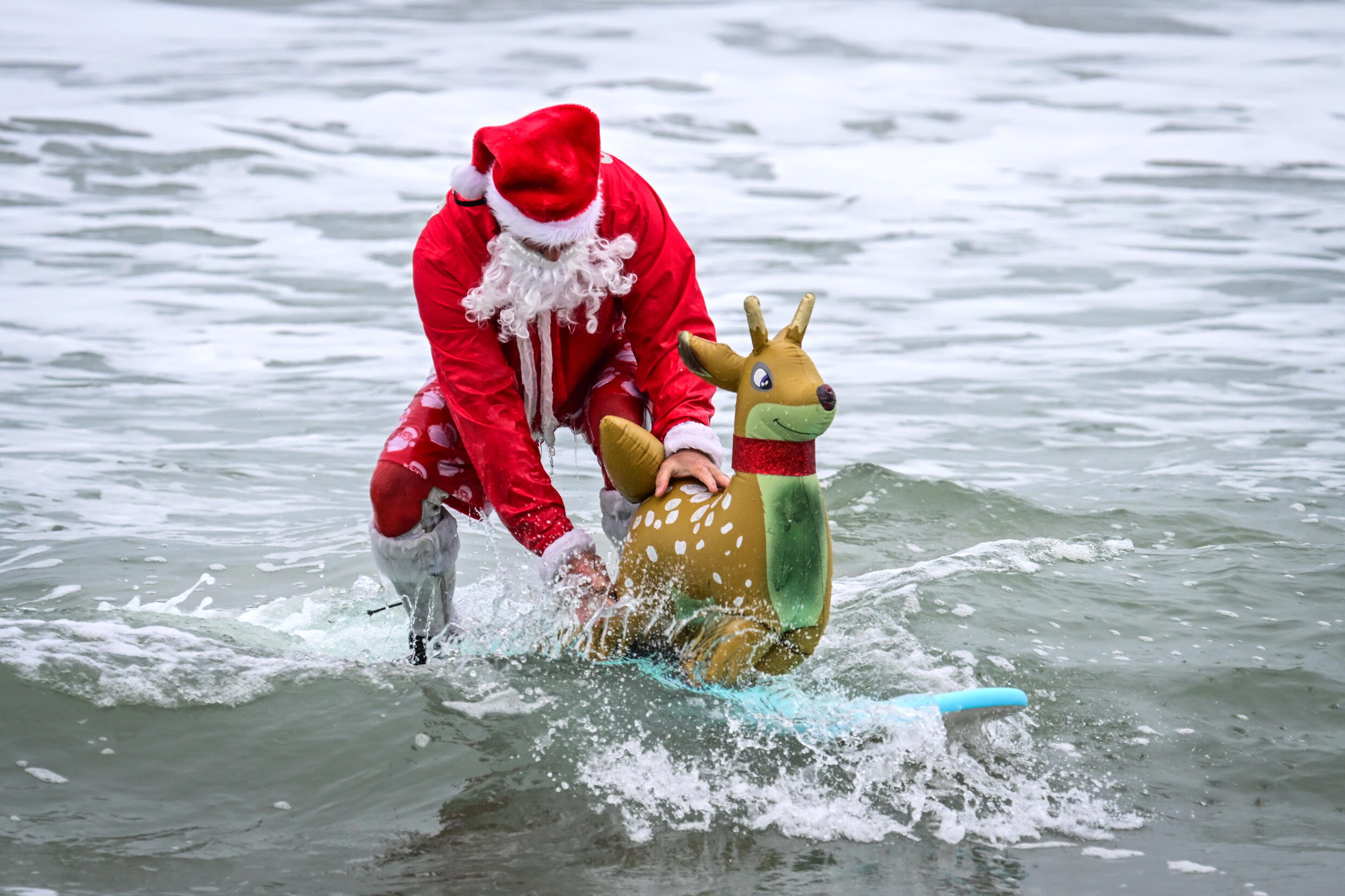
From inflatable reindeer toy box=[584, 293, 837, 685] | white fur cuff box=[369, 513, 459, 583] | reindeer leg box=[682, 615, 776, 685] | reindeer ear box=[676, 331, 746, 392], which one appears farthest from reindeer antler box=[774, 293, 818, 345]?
white fur cuff box=[369, 513, 459, 583]

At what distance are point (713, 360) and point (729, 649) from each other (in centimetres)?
70

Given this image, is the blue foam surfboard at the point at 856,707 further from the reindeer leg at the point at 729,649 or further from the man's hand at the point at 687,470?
the man's hand at the point at 687,470

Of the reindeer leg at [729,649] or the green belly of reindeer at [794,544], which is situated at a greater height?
the green belly of reindeer at [794,544]

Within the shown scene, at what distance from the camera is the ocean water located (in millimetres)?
3131

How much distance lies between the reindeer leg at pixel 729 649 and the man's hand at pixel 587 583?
12.3 inches

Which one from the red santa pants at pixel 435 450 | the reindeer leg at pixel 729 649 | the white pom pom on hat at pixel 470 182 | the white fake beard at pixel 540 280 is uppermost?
the white pom pom on hat at pixel 470 182

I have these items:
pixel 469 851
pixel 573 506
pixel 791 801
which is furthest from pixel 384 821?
pixel 573 506

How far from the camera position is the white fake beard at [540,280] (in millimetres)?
3475

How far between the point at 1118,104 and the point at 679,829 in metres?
16.3

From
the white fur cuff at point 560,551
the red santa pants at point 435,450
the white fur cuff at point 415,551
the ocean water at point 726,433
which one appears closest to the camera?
the ocean water at point 726,433

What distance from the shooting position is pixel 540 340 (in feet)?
12.0

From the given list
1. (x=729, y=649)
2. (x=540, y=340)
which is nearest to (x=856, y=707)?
(x=729, y=649)

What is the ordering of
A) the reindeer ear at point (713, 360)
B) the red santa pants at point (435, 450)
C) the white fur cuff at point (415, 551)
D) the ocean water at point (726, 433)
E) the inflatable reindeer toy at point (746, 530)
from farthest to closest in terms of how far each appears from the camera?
the white fur cuff at point (415, 551) < the red santa pants at point (435, 450) < the reindeer ear at point (713, 360) < the inflatable reindeer toy at point (746, 530) < the ocean water at point (726, 433)

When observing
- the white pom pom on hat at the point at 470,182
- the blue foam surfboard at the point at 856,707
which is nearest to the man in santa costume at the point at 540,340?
the white pom pom on hat at the point at 470,182
